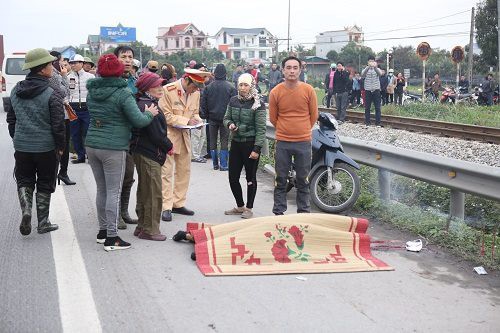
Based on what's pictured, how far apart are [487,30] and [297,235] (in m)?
49.8

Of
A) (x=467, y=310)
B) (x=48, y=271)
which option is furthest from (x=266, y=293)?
(x=48, y=271)

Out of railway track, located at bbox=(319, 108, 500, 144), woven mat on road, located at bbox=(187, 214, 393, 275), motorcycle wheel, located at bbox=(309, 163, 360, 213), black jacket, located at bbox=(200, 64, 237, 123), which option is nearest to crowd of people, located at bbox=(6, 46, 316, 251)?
motorcycle wheel, located at bbox=(309, 163, 360, 213)

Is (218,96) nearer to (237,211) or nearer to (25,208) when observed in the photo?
(237,211)

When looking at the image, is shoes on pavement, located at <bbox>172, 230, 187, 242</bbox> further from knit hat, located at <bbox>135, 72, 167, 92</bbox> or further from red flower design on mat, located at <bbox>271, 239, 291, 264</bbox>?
knit hat, located at <bbox>135, 72, 167, 92</bbox>

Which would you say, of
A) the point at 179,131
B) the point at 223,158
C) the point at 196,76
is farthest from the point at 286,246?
the point at 223,158

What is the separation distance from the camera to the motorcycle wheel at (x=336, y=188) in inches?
312

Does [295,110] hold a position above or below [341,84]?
below

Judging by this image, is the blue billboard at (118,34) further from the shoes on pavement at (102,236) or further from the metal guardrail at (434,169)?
the shoes on pavement at (102,236)

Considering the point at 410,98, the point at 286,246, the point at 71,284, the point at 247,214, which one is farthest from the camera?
the point at 410,98

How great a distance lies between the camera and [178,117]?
7.80m

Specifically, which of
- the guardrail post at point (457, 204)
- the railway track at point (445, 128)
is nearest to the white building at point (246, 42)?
the railway track at point (445, 128)

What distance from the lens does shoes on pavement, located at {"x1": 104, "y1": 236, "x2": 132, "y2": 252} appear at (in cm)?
621

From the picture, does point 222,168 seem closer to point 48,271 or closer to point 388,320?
point 48,271

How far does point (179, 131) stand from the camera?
789 cm
